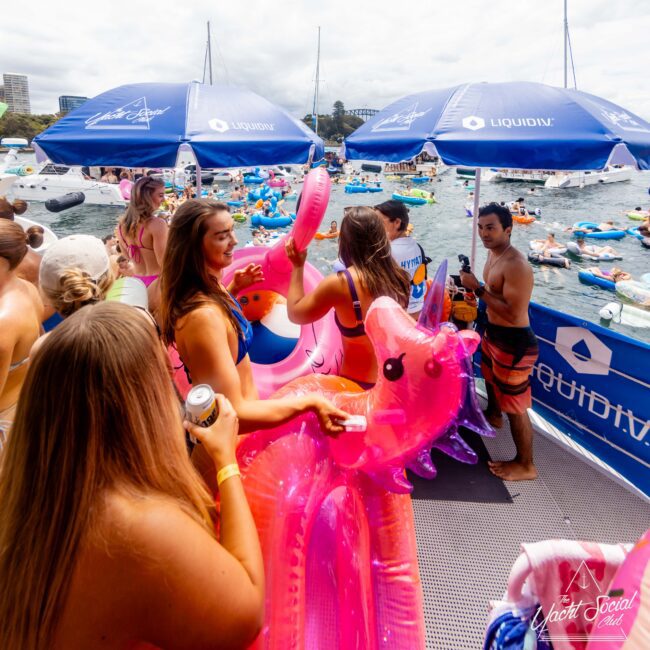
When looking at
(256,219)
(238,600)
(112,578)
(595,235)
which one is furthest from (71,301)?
(595,235)

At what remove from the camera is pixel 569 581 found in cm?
115

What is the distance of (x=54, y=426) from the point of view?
848 millimetres

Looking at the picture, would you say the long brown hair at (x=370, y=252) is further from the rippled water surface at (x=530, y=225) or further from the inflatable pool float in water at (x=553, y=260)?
the inflatable pool float in water at (x=553, y=260)

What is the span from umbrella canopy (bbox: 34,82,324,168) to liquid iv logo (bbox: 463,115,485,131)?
3.73 feet

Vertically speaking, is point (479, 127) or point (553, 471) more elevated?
point (479, 127)

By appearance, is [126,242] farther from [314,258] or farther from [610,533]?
[314,258]

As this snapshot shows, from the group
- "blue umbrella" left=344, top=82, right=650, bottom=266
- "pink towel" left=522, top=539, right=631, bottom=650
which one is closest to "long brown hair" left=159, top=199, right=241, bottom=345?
"pink towel" left=522, top=539, right=631, bottom=650

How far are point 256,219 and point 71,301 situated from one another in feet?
58.7

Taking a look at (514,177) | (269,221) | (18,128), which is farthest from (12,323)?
(18,128)

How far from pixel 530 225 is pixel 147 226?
70.4 feet

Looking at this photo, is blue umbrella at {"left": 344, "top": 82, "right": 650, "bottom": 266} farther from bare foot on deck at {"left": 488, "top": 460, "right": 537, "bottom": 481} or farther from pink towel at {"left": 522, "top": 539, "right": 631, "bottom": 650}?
pink towel at {"left": 522, "top": 539, "right": 631, "bottom": 650}

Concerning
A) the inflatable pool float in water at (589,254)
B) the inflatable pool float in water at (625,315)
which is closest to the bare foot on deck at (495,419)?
the inflatable pool float in water at (625,315)

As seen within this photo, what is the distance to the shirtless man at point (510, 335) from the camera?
294 cm

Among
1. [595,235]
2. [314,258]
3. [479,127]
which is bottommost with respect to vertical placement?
[314,258]
